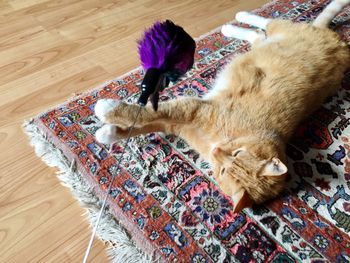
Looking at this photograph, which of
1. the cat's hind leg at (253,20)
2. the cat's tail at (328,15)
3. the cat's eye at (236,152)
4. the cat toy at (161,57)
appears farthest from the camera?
the cat's hind leg at (253,20)

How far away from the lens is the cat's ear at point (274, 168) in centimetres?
99

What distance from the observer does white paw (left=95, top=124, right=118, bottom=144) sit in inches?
43.9

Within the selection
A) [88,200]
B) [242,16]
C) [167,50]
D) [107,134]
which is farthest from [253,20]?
[88,200]

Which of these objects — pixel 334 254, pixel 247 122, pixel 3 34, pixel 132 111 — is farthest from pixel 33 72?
pixel 334 254

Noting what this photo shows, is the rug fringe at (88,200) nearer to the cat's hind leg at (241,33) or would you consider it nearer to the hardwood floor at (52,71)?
the hardwood floor at (52,71)

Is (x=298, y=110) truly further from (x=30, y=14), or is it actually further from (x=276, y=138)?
(x=30, y=14)

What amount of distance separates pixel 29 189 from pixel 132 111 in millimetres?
435

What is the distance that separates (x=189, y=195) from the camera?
3.65ft

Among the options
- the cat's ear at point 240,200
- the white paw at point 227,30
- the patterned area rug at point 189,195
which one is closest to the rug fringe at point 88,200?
the patterned area rug at point 189,195

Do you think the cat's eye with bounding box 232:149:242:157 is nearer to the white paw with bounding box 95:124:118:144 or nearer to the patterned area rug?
the patterned area rug

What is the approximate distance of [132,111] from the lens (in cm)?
112

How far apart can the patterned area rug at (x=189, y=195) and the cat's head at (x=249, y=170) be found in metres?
0.08

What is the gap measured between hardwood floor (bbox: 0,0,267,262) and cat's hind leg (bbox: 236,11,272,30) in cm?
12

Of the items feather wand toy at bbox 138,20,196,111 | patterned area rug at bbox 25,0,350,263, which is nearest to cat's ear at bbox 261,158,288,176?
patterned area rug at bbox 25,0,350,263
